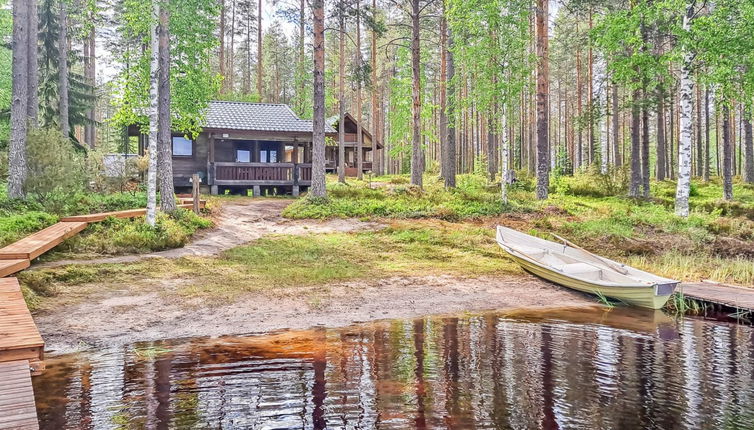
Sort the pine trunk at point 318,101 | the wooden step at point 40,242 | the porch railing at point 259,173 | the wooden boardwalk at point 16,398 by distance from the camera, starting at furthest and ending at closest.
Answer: the porch railing at point 259,173 < the pine trunk at point 318,101 < the wooden step at point 40,242 < the wooden boardwalk at point 16,398

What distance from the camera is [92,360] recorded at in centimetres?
591

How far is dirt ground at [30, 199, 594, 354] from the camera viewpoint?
707 centimetres

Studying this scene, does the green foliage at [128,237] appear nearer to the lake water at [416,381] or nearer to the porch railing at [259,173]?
the lake water at [416,381]

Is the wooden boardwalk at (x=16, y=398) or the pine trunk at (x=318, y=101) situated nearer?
the wooden boardwalk at (x=16, y=398)

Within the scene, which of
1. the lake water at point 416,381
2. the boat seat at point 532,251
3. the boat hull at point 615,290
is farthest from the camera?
the boat seat at point 532,251

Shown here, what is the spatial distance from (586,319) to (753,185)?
92.2ft

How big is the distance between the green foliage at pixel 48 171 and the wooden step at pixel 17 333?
9.63m

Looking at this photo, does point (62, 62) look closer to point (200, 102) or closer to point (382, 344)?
point (200, 102)

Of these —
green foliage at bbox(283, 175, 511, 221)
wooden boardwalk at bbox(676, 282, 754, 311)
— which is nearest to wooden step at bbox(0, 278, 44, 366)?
wooden boardwalk at bbox(676, 282, 754, 311)

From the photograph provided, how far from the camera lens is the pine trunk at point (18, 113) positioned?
15.0 metres

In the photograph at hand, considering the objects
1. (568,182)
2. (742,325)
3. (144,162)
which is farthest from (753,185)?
(144,162)

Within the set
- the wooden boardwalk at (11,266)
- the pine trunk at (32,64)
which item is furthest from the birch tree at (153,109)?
the pine trunk at (32,64)

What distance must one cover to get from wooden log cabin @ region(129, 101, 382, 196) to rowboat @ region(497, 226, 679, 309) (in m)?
16.0

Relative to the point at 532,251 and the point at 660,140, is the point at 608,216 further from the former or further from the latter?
the point at 660,140
